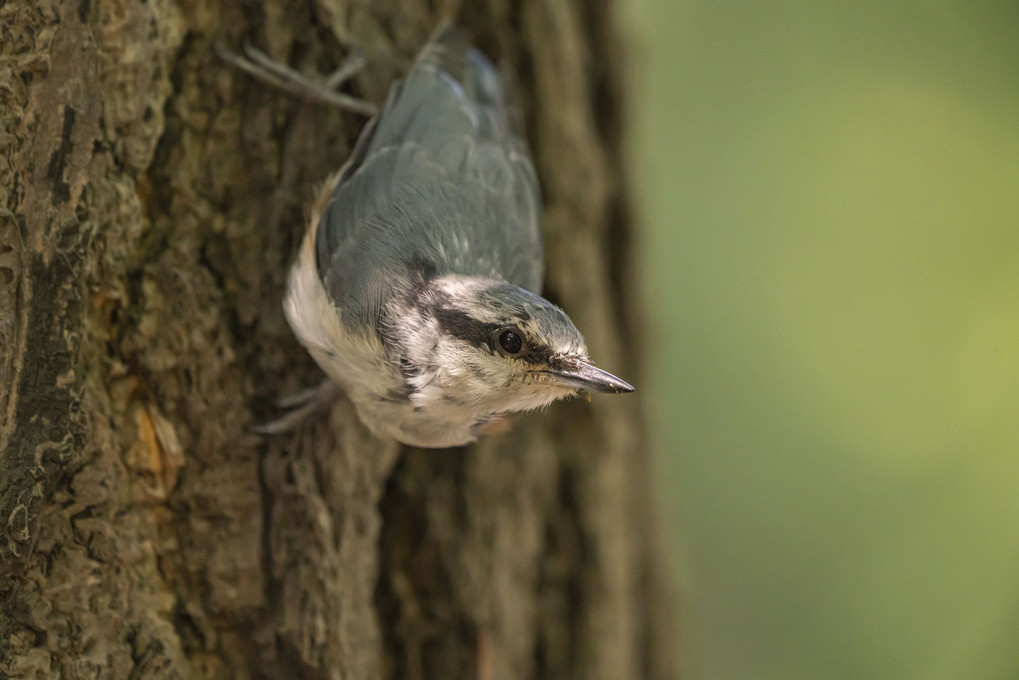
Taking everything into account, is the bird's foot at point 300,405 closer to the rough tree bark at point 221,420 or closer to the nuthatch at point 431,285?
the rough tree bark at point 221,420

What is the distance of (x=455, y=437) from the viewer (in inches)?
87.6

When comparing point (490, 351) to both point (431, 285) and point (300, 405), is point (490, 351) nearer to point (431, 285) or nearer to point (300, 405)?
point (431, 285)

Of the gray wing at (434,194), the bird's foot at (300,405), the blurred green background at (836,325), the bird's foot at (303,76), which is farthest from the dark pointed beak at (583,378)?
the blurred green background at (836,325)

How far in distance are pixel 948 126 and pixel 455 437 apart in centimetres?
357

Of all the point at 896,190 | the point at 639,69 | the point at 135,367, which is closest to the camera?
the point at 135,367

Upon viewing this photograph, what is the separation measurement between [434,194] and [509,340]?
1.99 feet

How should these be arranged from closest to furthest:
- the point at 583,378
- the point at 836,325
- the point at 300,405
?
the point at 583,378 < the point at 300,405 < the point at 836,325

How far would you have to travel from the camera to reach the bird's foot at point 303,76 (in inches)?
94.6

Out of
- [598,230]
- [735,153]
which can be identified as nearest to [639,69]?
[598,230]

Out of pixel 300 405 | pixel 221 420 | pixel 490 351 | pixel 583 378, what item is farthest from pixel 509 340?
pixel 221 420

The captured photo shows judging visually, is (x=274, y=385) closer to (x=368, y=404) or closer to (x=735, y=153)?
(x=368, y=404)

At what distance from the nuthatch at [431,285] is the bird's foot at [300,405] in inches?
6.3

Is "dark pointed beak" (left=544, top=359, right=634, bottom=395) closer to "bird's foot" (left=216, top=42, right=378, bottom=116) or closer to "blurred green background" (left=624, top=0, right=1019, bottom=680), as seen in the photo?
"bird's foot" (left=216, top=42, right=378, bottom=116)

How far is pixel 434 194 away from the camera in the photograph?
2451mm
